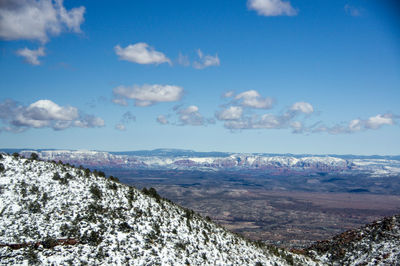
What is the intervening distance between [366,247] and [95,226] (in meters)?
35.3

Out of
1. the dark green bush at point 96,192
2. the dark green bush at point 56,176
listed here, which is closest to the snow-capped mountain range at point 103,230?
the dark green bush at point 96,192

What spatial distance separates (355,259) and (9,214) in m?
39.7

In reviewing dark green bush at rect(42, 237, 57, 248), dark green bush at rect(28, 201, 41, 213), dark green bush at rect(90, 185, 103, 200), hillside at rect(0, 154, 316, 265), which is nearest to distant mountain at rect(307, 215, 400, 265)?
hillside at rect(0, 154, 316, 265)

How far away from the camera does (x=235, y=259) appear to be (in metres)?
37.0

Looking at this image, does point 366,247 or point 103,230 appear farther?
point 366,247

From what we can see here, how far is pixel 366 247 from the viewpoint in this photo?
1860 inches

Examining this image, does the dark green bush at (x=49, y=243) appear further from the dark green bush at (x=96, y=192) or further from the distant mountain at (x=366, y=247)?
the distant mountain at (x=366, y=247)

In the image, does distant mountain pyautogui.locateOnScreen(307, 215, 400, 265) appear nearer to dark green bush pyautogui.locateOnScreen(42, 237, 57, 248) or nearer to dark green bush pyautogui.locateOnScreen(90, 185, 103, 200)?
dark green bush pyautogui.locateOnScreen(90, 185, 103, 200)

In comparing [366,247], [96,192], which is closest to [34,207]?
[96,192]

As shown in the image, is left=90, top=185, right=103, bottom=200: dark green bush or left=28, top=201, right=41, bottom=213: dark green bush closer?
left=28, top=201, right=41, bottom=213: dark green bush

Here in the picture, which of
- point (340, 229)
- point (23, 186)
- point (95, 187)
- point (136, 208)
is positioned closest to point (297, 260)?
point (136, 208)

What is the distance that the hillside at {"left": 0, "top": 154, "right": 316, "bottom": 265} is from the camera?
94.5ft

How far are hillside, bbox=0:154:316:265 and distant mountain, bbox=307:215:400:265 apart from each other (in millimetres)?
7471

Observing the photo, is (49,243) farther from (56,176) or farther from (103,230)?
(56,176)
